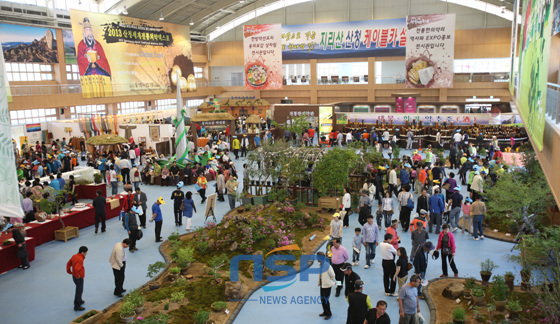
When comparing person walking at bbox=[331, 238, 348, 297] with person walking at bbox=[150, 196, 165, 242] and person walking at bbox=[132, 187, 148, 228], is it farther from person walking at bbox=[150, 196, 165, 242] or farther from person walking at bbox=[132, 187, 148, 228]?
person walking at bbox=[132, 187, 148, 228]

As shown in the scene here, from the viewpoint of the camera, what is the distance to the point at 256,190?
14.2 m

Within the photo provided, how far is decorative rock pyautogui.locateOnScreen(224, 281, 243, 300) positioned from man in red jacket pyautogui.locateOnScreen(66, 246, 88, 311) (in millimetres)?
2583

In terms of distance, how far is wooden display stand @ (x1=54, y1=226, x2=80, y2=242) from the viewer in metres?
11.3

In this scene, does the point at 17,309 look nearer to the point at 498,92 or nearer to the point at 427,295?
the point at 427,295

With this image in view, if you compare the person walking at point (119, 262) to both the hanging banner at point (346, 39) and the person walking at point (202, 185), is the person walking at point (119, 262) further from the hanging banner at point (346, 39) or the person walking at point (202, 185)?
the hanging banner at point (346, 39)

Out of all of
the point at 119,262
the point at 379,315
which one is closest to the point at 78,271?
the point at 119,262

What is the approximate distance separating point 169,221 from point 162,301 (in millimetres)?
5329

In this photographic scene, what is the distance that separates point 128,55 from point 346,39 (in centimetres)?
1597

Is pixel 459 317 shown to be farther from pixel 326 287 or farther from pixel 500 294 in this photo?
pixel 326 287

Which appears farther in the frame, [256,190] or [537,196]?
[256,190]

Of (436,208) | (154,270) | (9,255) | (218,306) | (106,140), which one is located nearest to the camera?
(218,306)

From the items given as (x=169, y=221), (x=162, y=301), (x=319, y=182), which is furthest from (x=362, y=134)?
(x=162, y=301)

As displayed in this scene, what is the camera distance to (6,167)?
610 centimetres

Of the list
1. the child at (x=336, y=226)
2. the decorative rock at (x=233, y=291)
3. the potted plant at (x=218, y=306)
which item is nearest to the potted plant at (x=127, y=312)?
the potted plant at (x=218, y=306)
